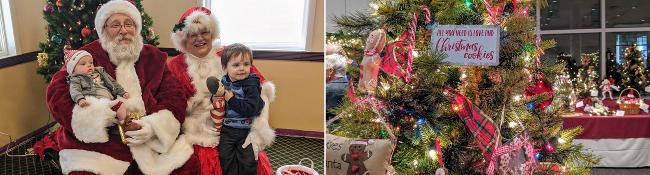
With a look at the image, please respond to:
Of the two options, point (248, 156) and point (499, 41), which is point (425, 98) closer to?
point (499, 41)

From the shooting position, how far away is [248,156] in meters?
1.64

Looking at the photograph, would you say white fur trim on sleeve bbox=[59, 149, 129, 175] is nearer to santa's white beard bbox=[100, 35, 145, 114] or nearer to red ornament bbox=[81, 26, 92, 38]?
santa's white beard bbox=[100, 35, 145, 114]

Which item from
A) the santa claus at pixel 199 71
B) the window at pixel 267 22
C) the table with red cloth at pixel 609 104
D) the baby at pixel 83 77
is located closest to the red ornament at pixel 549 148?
the window at pixel 267 22

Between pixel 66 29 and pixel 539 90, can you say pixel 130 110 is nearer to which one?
pixel 66 29

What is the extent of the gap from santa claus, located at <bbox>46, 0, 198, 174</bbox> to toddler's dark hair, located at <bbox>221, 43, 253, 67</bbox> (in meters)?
0.14

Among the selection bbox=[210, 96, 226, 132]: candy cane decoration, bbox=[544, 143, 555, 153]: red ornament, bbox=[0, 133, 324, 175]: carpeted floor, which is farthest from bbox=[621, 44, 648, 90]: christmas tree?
bbox=[210, 96, 226, 132]: candy cane decoration

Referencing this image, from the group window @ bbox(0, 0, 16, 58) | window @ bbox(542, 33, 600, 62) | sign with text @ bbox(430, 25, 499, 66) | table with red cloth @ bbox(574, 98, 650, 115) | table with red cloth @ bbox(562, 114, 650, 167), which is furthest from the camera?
window @ bbox(542, 33, 600, 62)

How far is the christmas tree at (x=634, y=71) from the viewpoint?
15.4 feet

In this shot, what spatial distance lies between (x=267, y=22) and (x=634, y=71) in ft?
13.3

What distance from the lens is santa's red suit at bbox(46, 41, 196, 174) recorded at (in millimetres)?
1409

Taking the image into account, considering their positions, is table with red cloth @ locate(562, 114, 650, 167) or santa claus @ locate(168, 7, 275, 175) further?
table with red cloth @ locate(562, 114, 650, 167)

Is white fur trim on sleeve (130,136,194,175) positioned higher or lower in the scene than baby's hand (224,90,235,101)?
lower

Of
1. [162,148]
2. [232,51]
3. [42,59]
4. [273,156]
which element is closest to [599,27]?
[273,156]

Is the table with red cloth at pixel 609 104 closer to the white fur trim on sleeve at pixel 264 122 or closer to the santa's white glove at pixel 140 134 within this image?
the white fur trim on sleeve at pixel 264 122
